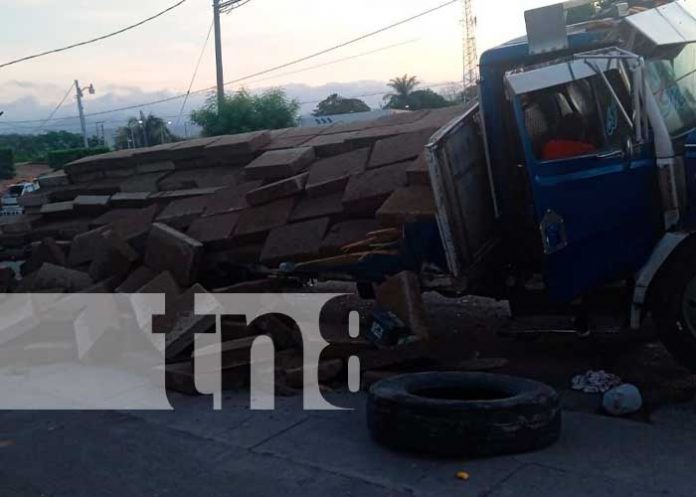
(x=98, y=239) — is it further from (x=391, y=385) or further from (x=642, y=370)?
(x=642, y=370)

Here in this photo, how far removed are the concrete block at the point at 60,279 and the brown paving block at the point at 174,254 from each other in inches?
34.7

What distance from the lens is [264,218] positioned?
942 cm

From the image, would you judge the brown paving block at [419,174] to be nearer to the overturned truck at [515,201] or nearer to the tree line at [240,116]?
the overturned truck at [515,201]

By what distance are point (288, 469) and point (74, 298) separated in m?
4.53

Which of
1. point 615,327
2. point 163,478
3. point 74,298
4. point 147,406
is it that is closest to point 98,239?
point 74,298

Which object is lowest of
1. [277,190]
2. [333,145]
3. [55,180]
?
[277,190]

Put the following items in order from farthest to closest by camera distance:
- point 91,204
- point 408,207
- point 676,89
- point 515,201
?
point 91,204 < point 408,207 < point 515,201 < point 676,89

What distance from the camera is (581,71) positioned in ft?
21.7

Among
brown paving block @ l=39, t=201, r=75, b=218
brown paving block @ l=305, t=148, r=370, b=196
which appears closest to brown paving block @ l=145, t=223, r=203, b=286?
brown paving block @ l=305, t=148, r=370, b=196

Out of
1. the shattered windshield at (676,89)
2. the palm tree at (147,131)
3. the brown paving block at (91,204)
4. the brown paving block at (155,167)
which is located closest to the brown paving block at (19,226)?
the brown paving block at (91,204)

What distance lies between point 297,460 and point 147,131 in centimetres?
5336

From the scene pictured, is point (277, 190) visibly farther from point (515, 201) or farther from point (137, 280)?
point (515, 201)

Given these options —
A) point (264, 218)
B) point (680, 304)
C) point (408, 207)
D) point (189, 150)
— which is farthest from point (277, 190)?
point (680, 304)

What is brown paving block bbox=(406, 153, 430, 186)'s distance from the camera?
799 centimetres
